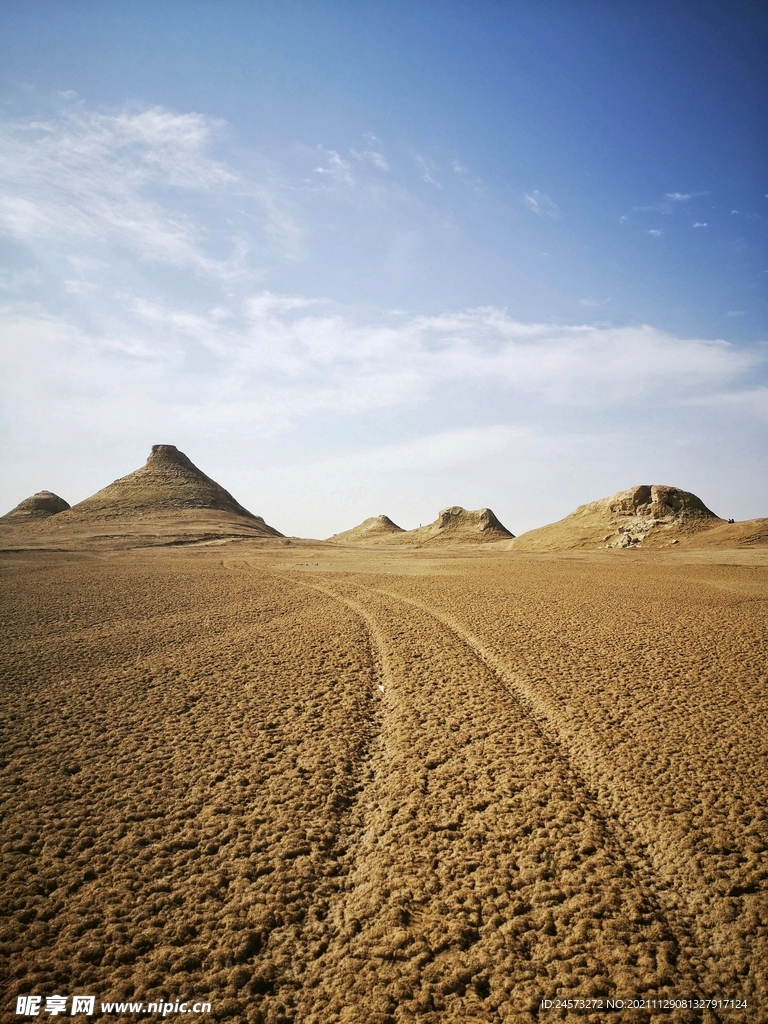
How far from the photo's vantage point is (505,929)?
3041 mm

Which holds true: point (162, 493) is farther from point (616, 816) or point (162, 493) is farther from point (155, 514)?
A: point (616, 816)

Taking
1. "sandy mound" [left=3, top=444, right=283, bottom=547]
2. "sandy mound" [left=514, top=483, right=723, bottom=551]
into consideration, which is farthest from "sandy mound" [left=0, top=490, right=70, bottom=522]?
"sandy mound" [left=514, top=483, right=723, bottom=551]

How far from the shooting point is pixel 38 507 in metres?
64.1

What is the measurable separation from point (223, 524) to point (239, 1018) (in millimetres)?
49496

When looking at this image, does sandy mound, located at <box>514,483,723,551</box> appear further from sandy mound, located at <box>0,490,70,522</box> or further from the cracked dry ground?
sandy mound, located at <box>0,490,70,522</box>

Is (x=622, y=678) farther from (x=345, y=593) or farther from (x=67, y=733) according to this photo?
(x=345, y=593)

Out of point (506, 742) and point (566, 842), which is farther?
point (506, 742)

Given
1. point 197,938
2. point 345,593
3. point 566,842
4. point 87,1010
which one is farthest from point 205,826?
point 345,593

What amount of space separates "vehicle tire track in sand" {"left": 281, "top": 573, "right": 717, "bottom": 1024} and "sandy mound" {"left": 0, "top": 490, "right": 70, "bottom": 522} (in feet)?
A: 226

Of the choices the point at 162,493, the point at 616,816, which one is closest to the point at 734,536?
the point at 616,816

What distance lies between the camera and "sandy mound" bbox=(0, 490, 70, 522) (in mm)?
61709

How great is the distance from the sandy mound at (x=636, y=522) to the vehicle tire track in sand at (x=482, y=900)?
3349 centimetres

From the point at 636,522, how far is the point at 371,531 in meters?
34.3

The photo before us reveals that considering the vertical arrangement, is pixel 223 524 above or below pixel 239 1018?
above
